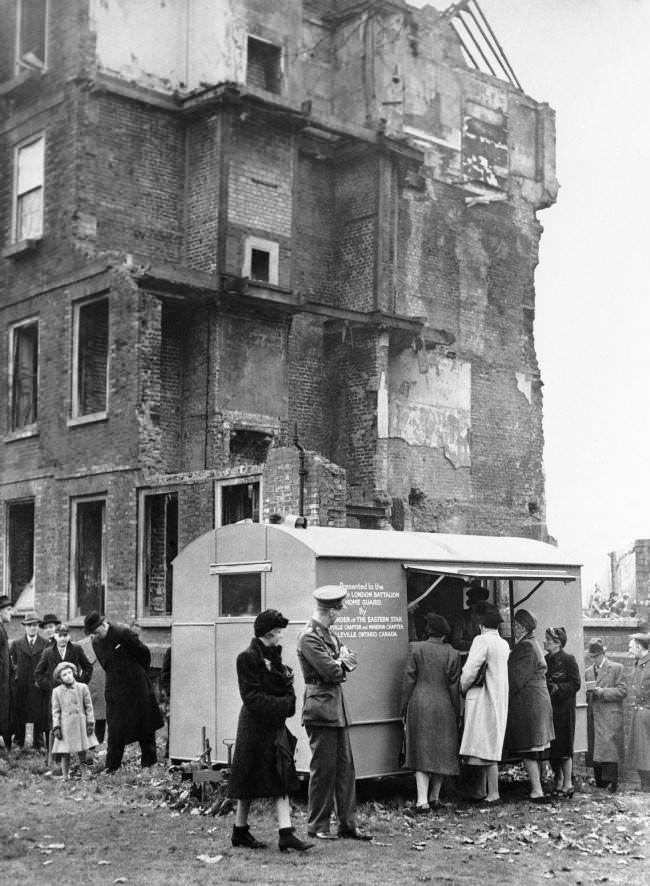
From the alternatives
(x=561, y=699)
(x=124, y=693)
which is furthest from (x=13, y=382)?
(x=561, y=699)

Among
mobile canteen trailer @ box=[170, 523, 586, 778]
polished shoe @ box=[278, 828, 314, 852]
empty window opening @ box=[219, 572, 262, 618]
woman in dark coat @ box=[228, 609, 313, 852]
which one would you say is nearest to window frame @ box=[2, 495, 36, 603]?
mobile canteen trailer @ box=[170, 523, 586, 778]

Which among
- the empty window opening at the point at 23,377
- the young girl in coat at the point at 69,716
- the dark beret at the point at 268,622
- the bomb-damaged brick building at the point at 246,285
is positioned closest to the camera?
the dark beret at the point at 268,622

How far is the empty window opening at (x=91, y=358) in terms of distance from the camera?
66.6 feet

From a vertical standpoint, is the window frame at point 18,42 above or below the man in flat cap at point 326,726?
above

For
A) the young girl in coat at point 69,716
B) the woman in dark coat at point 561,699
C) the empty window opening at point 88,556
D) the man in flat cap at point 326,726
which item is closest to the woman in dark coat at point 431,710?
the man in flat cap at point 326,726

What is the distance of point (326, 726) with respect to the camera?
8914mm

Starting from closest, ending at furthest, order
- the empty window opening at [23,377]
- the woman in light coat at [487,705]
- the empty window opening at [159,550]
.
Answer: the woman in light coat at [487,705] → the empty window opening at [159,550] → the empty window opening at [23,377]

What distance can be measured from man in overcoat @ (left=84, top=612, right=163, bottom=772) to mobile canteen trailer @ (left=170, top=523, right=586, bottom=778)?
3.01 ft

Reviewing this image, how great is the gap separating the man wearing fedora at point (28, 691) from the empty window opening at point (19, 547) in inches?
270

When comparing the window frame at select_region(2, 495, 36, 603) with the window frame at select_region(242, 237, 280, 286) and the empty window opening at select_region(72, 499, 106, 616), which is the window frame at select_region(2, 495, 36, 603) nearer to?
the empty window opening at select_region(72, 499, 106, 616)

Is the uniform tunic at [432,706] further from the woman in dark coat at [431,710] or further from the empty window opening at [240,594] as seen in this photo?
the empty window opening at [240,594]

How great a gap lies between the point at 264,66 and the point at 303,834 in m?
17.7

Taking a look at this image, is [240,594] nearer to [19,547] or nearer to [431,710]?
[431,710]

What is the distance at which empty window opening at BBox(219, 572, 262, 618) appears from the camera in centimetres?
1073
